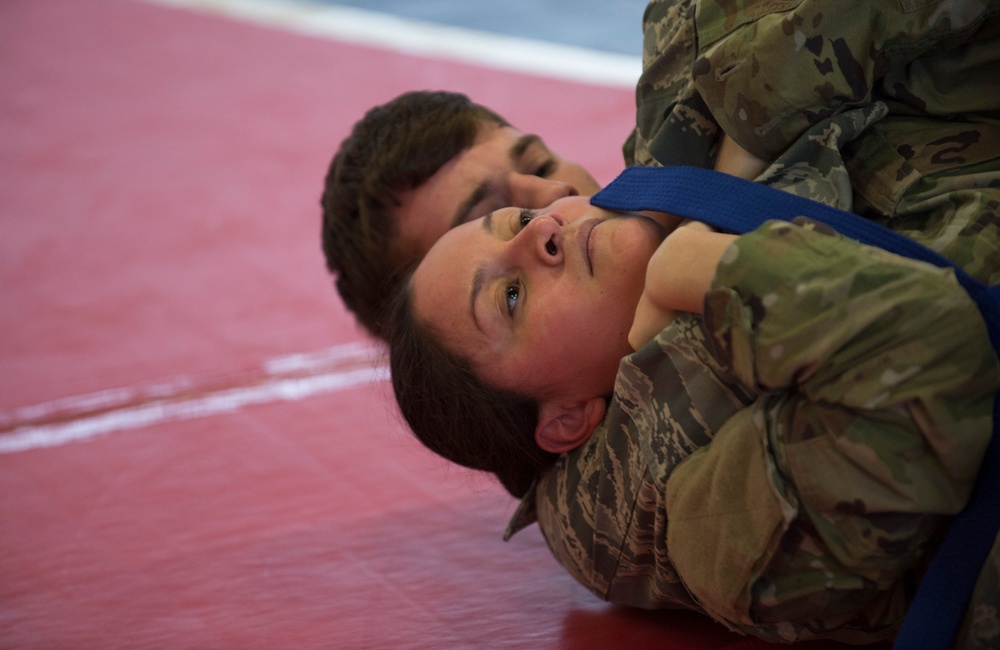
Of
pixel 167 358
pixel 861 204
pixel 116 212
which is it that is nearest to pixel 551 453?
pixel 861 204

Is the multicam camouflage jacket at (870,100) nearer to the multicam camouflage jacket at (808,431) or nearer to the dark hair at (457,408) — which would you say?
the multicam camouflage jacket at (808,431)

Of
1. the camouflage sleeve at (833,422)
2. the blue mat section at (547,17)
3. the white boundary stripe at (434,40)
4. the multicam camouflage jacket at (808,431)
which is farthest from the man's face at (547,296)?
the blue mat section at (547,17)

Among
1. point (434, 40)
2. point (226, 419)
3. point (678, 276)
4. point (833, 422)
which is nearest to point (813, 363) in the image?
point (833, 422)

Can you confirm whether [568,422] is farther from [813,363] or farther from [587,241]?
[813,363]

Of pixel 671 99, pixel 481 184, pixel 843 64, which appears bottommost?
pixel 481 184

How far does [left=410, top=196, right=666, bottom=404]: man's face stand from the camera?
1359 millimetres

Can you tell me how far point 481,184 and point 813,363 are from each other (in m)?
0.91

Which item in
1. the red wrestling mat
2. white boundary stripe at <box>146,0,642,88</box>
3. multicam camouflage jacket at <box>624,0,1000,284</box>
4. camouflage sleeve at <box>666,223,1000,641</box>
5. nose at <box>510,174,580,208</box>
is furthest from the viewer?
white boundary stripe at <box>146,0,642,88</box>

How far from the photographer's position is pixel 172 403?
2.21 metres

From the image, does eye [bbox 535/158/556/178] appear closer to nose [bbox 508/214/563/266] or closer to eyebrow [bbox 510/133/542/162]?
eyebrow [bbox 510/133/542/162]

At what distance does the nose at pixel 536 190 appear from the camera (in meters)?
1.76

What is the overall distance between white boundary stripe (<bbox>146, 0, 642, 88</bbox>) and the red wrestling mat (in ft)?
0.52

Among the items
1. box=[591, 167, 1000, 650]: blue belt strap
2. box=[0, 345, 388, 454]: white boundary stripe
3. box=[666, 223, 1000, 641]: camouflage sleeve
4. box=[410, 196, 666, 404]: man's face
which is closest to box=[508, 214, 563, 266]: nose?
box=[410, 196, 666, 404]: man's face

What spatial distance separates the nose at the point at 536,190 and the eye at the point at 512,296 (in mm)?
373
